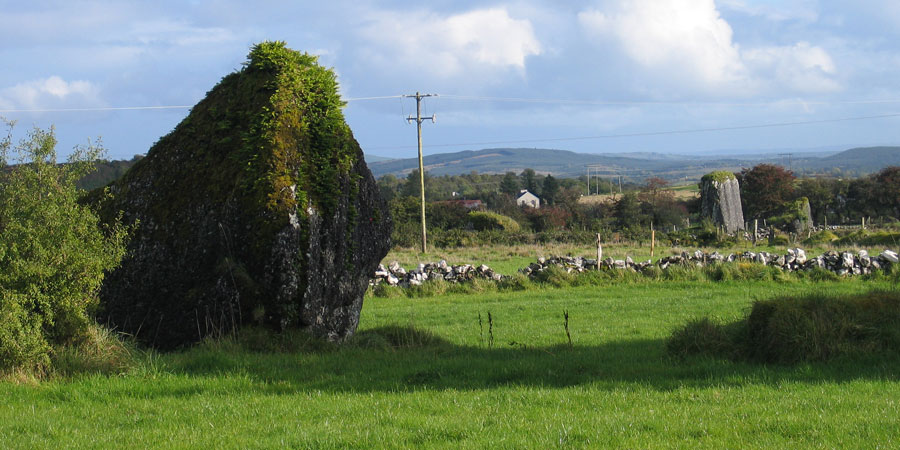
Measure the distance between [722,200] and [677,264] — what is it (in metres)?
26.8

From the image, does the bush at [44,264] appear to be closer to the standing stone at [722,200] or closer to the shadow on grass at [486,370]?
the shadow on grass at [486,370]

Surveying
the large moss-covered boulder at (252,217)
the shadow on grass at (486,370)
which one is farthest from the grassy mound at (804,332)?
the large moss-covered boulder at (252,217)

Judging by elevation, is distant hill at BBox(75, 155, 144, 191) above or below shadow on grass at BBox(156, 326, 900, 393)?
above

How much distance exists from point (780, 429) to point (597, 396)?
5.98ft

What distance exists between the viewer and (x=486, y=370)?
28.8ft

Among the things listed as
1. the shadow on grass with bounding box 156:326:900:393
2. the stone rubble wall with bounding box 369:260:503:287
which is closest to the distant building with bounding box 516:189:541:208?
the stone rubble wall with bounding box 369:260:503:287

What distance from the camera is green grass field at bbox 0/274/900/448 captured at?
5715mm

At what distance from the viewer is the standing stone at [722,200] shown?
1876 inches

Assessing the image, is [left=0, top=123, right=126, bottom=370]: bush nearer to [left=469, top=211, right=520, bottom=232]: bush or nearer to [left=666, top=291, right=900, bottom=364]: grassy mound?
[left=666, top=291, right=900, bottom=364]: grassy mound

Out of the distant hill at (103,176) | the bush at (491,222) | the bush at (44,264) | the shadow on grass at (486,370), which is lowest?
the bush at (491,222)

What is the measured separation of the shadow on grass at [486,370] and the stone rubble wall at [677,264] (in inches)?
503

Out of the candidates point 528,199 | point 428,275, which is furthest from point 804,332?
point 528,199

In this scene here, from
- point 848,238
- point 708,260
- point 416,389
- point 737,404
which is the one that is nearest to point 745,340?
point 737,404

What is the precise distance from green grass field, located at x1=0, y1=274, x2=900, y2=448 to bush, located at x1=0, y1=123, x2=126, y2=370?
0.55 meters
